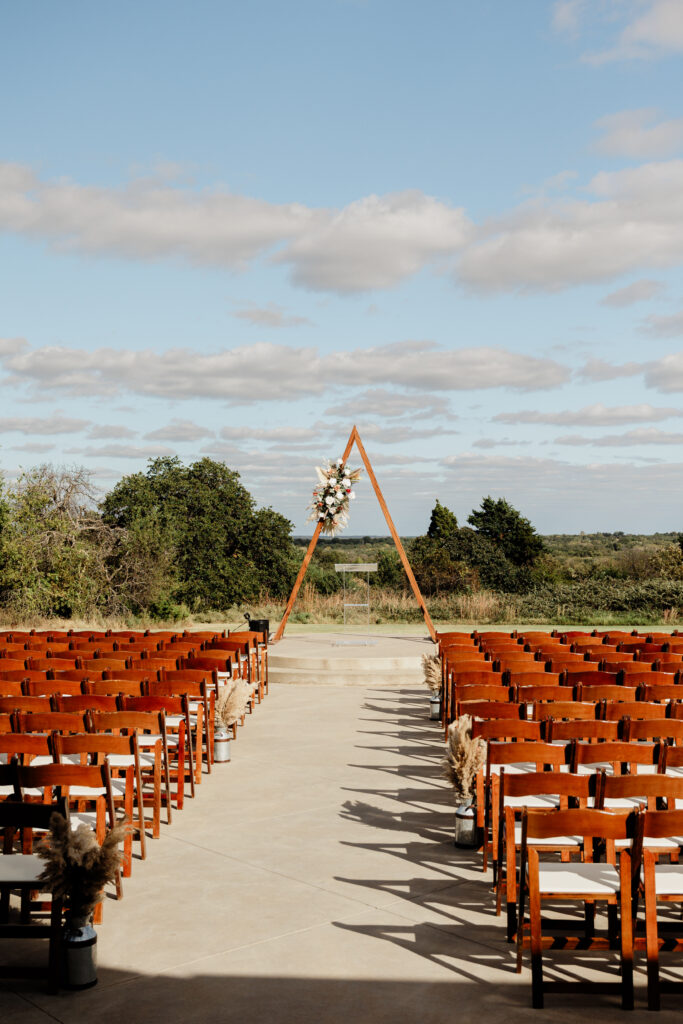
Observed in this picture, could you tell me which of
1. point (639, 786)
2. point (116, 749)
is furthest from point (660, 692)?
point (116, 749)

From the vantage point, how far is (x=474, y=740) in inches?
246

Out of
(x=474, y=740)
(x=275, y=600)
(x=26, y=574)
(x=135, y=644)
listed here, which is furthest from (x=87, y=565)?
(x=474, y=740)

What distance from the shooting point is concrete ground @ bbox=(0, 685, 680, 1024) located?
404cm

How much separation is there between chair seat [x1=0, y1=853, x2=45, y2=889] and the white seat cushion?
Result: 234 centimetres

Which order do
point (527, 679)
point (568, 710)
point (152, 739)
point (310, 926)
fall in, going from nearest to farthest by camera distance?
point (310, 926)
point (568, 710)
point (152, 739)
point (527, 679)

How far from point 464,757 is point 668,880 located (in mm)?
2134

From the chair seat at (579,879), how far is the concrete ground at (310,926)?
40cm

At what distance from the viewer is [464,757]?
6324 mm

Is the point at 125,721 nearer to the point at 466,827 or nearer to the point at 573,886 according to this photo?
the point at 466,827

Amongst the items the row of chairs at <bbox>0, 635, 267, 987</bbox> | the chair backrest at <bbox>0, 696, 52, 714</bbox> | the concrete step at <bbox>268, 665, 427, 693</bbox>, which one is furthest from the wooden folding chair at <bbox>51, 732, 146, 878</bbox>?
the concrete step at <bbox>268, 665, 427, 693</bbox>

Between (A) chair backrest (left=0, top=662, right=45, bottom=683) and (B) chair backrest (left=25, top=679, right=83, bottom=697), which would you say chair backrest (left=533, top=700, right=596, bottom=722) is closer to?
(B) chair backrest (left=25, top=679, right=83, bottom=697)

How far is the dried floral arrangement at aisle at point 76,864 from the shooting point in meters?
4.13

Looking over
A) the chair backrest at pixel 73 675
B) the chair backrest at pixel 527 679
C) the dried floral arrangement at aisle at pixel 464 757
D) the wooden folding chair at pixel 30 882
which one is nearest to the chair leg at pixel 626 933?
the dried floral arrangement at aisle at pixel 464 757

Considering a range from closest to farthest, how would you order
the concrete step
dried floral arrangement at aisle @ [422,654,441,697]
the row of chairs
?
the row of chairs < dried floral arrangement at aisle @ [422,654,441,697] < the concrete step
